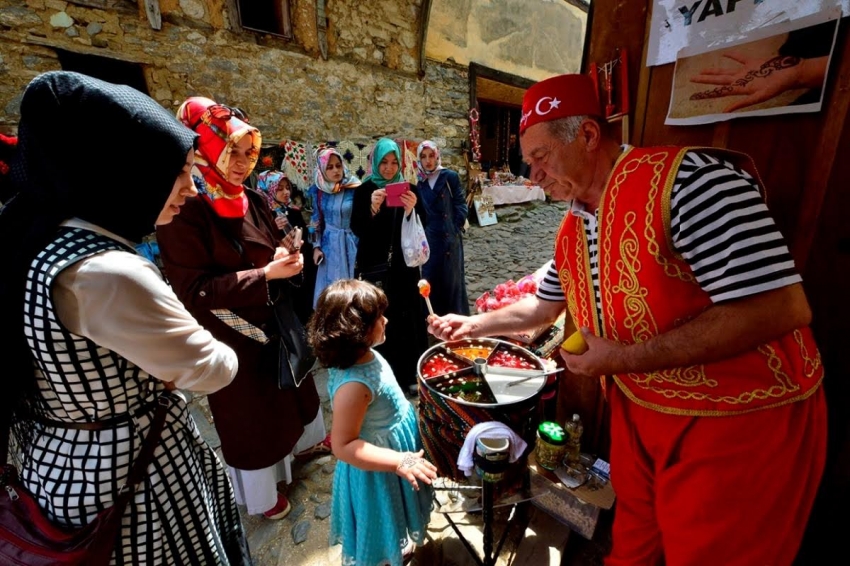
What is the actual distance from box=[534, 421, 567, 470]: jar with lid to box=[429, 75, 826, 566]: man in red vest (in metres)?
0.70

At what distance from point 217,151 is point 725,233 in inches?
95.0

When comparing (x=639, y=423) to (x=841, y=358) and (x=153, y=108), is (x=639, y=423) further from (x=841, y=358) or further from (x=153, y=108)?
(x=153, y=108)

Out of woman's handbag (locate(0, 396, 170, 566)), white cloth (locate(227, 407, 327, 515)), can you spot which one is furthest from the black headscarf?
white cloth (locate(227, 407, 327, 515))

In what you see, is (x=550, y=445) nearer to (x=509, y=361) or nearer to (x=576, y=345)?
(x=509, y=361)

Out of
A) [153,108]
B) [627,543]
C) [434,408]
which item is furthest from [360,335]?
[627,543]

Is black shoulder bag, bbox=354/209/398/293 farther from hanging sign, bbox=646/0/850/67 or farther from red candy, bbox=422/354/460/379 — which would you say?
hanging sign, bbox=646/0/850/67

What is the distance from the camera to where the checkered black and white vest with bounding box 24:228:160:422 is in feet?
3.19

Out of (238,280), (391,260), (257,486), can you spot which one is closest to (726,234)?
(238,280)

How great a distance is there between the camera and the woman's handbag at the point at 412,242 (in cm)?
364

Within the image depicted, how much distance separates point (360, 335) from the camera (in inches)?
63.7

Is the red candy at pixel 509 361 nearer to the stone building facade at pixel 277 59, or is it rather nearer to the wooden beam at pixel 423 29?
the stone building facade at pixel 277 59

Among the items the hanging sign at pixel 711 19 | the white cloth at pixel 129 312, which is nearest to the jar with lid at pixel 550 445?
the white cloth at pixel 129 312

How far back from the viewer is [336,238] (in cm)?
389

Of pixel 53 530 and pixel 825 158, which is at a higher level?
pixel 825 158
